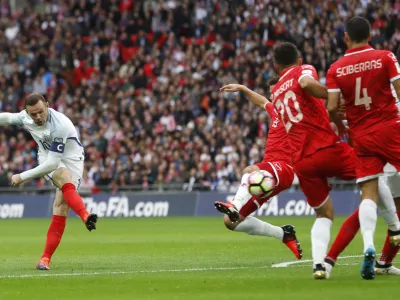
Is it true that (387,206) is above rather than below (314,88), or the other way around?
below

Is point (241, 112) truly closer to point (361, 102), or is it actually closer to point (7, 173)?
point (7, 173)

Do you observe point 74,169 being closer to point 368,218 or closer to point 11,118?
point 11,118

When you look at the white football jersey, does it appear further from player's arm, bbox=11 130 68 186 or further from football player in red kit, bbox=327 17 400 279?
football player in red kit, bbox=327 17 400 279

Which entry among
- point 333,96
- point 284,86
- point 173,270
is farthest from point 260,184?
point 333,96

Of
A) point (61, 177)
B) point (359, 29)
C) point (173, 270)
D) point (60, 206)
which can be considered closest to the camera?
point (359, 29)

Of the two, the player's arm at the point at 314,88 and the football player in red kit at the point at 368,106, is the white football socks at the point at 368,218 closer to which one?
the football player in red kit at the point at 368,106

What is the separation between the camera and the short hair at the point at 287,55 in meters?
10.8

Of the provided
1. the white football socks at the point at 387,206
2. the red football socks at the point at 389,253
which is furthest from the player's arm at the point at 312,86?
the red football socks at the point at 389,253

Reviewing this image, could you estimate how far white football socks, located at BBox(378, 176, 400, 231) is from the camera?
400 inches

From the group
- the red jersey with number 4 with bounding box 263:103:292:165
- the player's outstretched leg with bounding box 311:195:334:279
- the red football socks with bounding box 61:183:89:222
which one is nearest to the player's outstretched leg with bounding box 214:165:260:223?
the red jersey with number 4 with bounding box 263:103:292:165

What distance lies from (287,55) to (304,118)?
0.71m

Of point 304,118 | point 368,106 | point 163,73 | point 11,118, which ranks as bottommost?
point 163,73

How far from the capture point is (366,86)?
32.8 feet

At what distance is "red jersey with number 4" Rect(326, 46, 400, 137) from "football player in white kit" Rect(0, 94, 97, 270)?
362 centimetres
